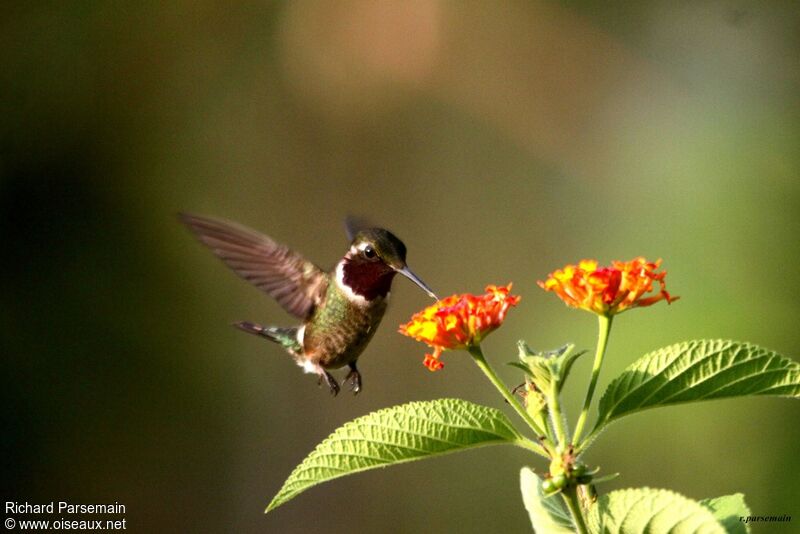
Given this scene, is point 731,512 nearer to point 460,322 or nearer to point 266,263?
point 460,322

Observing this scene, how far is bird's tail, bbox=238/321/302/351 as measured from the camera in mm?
2148

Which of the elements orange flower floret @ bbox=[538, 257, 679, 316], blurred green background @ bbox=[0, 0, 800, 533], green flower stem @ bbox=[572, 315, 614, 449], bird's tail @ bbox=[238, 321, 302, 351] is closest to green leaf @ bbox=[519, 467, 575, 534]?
green flower stem @ bbox=[572, 315, 614, 449]

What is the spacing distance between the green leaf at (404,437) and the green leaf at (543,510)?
118 mm

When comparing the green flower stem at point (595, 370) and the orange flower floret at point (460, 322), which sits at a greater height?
the orange flower floret at point (460, 322)

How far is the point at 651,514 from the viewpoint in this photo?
0.85 metres

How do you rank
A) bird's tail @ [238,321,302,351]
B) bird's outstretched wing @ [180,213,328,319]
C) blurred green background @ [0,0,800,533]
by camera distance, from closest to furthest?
→ 1. bird's outstretched wing @ [180,213,328,319]
2. bird's tail @ [238,321,302,351]
3. blurred green background @ [0,0,800,533]

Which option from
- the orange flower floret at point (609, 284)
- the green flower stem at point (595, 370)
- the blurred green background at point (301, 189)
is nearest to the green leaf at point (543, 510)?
the green flower stem at point (595, 370)

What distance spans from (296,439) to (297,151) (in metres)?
1.52

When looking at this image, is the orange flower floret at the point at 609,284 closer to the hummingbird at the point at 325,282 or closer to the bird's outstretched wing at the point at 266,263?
the hummingbird at the point at 325,282

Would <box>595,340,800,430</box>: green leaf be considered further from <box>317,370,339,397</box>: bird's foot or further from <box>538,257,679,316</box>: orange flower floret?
<box>317,370,339,397</box>: bird's foot

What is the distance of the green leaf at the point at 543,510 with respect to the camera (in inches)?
39.3

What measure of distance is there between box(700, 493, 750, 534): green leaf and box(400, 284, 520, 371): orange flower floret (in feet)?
0.96

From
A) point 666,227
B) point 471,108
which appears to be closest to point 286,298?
point 666,227

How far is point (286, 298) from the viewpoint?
203 centimetres
